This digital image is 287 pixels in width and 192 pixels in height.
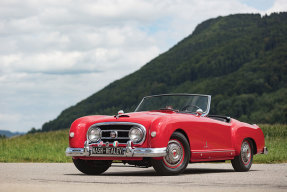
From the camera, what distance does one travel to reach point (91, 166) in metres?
10.5

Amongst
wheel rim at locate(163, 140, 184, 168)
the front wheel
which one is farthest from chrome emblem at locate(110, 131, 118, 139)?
wheel rim at locate(163, 140, 184, 168)

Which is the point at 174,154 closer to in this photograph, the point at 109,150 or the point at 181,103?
the point at 109,150

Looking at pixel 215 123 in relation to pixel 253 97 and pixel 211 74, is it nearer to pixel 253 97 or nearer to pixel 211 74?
pixel 253 97

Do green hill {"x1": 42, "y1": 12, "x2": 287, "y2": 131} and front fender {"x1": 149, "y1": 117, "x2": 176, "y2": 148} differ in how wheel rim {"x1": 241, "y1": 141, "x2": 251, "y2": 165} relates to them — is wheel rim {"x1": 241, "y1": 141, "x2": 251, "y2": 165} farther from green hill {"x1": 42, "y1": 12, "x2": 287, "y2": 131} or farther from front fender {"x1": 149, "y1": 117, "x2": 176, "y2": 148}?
green hill {"x1": 42, "y1": 12, "x2": 287, "y2": 131}

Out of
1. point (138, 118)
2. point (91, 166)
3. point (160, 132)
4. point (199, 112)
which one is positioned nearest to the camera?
point (160, 132)

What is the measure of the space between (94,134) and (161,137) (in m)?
1.35

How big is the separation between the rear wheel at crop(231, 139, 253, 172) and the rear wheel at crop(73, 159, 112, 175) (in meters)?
2.72

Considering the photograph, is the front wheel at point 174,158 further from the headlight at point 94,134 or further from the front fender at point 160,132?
the headlight at point 94,134

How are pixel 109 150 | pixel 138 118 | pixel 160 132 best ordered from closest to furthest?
pixel 160 132 < pixel 109 150 < pixel 138 118

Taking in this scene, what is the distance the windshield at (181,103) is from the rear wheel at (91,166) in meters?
1.58

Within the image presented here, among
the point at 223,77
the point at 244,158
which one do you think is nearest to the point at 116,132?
the point at 244,158

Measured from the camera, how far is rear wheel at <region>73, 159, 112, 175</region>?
10.4 meters

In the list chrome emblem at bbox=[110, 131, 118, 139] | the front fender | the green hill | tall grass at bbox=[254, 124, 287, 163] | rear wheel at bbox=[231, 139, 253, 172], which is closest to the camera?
the front fender

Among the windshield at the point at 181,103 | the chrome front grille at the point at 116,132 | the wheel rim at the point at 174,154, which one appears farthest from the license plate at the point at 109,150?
the windshield at the point at 181,103
